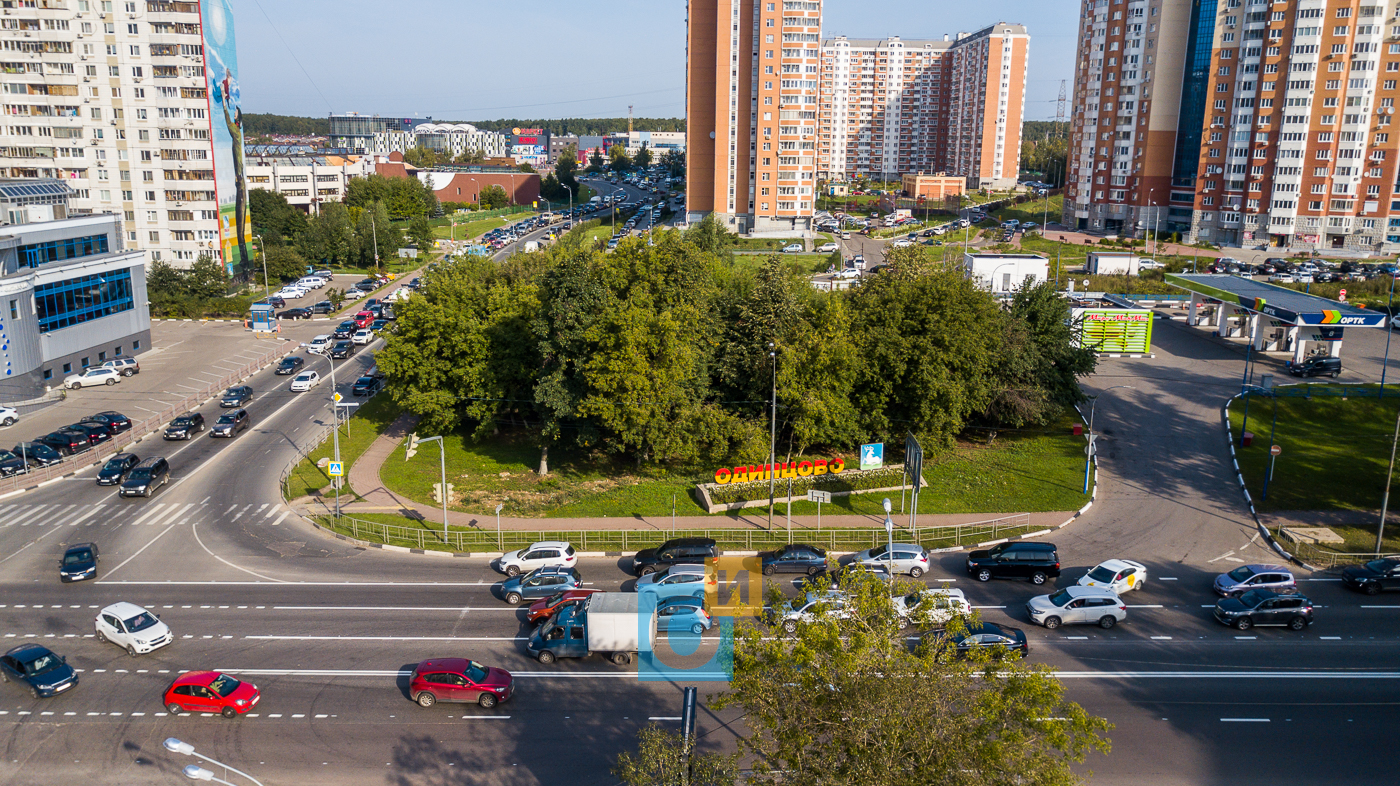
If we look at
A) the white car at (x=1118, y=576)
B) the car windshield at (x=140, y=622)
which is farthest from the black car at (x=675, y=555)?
the car windshield at (x=140, y=622)

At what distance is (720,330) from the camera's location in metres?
45.6

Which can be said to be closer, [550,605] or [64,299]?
[550,605]

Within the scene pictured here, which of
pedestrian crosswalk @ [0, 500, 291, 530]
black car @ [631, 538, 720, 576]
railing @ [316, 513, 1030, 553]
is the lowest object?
pedestrian crosswalk @ [0, 500, 291, 530]

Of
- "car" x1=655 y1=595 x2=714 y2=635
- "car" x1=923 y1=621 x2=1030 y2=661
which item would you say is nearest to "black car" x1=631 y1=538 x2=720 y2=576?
"car" x1=655 y1=595 x2=714 y2=635

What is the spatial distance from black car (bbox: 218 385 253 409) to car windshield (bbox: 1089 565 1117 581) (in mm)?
48675

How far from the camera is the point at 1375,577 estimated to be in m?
30.5

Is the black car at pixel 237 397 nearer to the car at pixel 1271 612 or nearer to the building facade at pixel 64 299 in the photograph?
the building facade at pixel 64 299

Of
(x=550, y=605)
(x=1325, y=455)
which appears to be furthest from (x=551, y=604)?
(x=1325, y=455)

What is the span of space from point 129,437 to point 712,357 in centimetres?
3214

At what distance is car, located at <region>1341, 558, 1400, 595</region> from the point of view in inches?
1200

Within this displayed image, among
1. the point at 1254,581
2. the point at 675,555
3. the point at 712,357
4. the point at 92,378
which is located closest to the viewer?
the point at 1254,581

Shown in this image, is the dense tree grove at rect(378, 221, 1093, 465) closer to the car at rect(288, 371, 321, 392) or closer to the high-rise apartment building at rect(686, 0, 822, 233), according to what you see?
the car at rect(288, 371, 321, 392)

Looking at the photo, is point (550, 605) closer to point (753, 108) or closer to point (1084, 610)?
point (1084, 610)

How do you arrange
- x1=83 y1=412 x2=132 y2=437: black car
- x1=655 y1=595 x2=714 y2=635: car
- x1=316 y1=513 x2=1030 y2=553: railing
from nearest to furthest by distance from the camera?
1. x1=655 y1=595 x2=714 y2=635: car
2. x1=316 y1=513 x2=1030 y2=553: railing
3. x1=83 y1=412 x2=132 y2=437: black car
